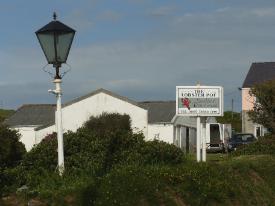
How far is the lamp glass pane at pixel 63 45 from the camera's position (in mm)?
10781

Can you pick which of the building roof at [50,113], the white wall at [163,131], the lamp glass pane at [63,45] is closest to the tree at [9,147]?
the lamp glass pane at [63,45]

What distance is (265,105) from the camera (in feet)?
126

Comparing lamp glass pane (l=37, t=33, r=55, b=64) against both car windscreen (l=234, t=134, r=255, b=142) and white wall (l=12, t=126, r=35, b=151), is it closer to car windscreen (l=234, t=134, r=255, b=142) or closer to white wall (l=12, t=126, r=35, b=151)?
car windscreen (l=234, t=134, r=255, b=142)

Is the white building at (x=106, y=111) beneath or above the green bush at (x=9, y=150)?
above

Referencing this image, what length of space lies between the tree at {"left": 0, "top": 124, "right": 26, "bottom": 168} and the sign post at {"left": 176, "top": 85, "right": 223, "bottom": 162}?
4346 mm

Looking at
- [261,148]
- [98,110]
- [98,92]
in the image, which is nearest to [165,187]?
[261,148]

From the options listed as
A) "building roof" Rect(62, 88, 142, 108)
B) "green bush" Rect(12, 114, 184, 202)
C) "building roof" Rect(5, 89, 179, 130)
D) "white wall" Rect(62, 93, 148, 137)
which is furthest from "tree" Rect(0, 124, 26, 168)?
"building roof" Rect(5, 89, 179, 130)

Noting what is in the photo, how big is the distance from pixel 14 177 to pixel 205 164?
384 centimetres

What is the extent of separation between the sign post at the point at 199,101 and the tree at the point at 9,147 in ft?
14.3

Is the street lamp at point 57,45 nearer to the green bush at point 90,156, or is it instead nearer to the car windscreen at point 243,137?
the green bush at point 90,156

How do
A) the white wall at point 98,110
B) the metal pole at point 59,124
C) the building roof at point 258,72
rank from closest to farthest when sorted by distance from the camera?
the metal pole at point 59,124 → the white wall at point 98,110 → the building roof at point 258,72

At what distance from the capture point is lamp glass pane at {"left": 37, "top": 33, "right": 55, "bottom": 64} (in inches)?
→ 424

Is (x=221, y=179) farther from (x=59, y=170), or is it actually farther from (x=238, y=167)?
(x=59, y=170)

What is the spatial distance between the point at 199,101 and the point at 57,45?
22.3 ft
